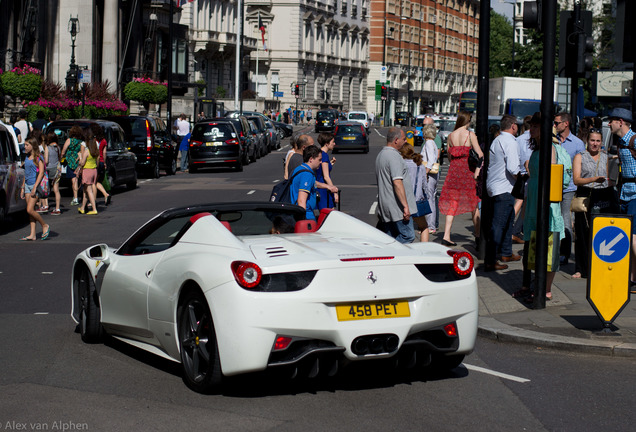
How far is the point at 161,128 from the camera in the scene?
3353 cm

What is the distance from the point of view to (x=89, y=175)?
20.9 metres

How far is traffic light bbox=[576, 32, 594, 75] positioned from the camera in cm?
1258

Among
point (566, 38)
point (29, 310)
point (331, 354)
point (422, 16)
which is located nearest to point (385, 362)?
point (331, 354)

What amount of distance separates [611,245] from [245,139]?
1254 inches

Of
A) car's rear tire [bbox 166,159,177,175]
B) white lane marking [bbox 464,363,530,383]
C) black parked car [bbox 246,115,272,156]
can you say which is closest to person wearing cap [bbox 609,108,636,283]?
white lane marking [bbox 464,363,530,383]

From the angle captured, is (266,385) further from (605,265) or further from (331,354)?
(605,265)

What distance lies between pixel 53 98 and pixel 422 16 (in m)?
109

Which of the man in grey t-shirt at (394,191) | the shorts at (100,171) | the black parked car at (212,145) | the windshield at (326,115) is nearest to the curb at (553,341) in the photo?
the man in grey t-shirt at (394,191)

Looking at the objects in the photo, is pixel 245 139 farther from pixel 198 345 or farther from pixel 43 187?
pixel 198 345

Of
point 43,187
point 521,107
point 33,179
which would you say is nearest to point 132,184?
point 43,187

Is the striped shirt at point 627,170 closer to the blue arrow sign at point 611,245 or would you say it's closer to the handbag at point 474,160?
the blue arrow sign at point 611,245

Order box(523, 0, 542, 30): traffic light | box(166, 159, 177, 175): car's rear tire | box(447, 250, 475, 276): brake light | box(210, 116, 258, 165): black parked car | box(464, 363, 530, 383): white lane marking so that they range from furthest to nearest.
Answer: box(210, 116, 258, 165): black parked car
box(166, 159, 177, 175): car's rear tire
box(523, 0, 542, 30): traffic light
box(464, 363, 530, 383): white lane marking
box(447, 250, 475, 276): brake light

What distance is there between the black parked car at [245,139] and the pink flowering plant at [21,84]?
7592mm

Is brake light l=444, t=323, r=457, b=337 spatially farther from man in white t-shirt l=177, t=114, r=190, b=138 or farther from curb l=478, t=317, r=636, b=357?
man in white t-shirt l=177, t=114, r=190, b=138
